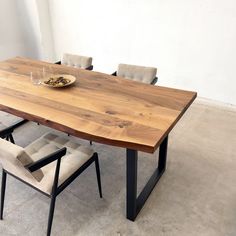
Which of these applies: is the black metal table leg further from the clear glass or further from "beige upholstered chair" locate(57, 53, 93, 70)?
"beige upholstered chair" locate(57, 53, 93, 70)

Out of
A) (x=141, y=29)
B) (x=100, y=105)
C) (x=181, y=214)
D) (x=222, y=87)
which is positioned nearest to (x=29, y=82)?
(x=100, y=105)

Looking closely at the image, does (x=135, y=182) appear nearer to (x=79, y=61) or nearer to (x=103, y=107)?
(x=103, y=107)

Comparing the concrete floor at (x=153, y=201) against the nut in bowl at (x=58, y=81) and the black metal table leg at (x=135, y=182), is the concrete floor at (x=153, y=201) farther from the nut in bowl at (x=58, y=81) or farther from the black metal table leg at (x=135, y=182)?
the nut in bowl at (x=58, y=81)

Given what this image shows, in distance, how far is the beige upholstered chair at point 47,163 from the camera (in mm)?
1287

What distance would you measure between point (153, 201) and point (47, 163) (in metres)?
0.93

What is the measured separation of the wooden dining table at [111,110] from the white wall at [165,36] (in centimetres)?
151

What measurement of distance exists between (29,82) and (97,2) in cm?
212

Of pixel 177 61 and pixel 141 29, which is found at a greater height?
pixel 141 29

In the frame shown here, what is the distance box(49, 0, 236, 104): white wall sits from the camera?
2986mm

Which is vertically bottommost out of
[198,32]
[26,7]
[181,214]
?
[181,214]

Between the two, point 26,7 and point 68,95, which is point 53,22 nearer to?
point 26,7

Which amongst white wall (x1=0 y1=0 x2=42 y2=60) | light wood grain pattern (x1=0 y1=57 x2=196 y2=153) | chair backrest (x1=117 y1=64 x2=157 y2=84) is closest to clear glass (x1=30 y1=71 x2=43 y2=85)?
light wood grain pattern (x1=0 y1=57 x2=196 y2=153)

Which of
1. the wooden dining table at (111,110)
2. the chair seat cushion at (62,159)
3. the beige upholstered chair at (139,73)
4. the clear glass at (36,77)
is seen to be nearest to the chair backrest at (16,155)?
the chair seat cushion at (62,159)

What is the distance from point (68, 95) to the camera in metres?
1.86
